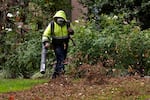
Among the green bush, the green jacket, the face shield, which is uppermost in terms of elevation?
the face shield

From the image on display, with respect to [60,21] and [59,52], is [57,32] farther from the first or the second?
[59,52]

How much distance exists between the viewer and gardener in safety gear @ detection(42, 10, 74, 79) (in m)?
12.8

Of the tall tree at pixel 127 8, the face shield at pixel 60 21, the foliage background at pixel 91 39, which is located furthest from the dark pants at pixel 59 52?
the tall tree at pixel 127 8

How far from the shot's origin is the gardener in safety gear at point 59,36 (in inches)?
505

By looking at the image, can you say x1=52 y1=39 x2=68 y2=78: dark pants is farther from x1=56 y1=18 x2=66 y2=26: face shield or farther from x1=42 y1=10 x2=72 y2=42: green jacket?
x1=56 y1=18 x2=66 y2=26: face shield

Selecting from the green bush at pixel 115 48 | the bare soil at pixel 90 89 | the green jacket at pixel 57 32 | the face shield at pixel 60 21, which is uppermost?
the face shield at pixel 60 21

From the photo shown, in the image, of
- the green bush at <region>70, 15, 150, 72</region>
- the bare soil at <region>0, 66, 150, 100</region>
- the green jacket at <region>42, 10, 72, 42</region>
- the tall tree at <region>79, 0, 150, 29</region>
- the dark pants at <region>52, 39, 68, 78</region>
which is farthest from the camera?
the tall tree at <region>79, 0, 150, 29</region>

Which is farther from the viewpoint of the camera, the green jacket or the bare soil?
the green jacket

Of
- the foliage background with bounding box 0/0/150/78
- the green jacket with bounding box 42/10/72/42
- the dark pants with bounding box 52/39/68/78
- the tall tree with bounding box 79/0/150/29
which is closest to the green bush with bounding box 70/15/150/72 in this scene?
the foliage background with bounding box 0/0/150/78

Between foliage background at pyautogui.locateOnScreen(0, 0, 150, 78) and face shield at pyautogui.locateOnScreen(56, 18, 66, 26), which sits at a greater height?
face shield at pyautogui.locateOnScreen(56, 18, 66, 26)

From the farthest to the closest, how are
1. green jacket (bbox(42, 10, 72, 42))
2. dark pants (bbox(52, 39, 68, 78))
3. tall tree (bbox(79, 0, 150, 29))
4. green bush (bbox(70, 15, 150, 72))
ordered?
tall tree (bbox(79, 0, 150, 29))
green bush (bbox(70, 15, 150, 72))
dark pants (bbox(52, 39, 68, 78))
green jacket (bbox(42, 10, 72, 42))

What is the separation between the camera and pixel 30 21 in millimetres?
20641

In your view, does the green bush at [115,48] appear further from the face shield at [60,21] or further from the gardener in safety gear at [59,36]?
the face shield at [60,21]

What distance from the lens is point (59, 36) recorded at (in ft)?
42.3
